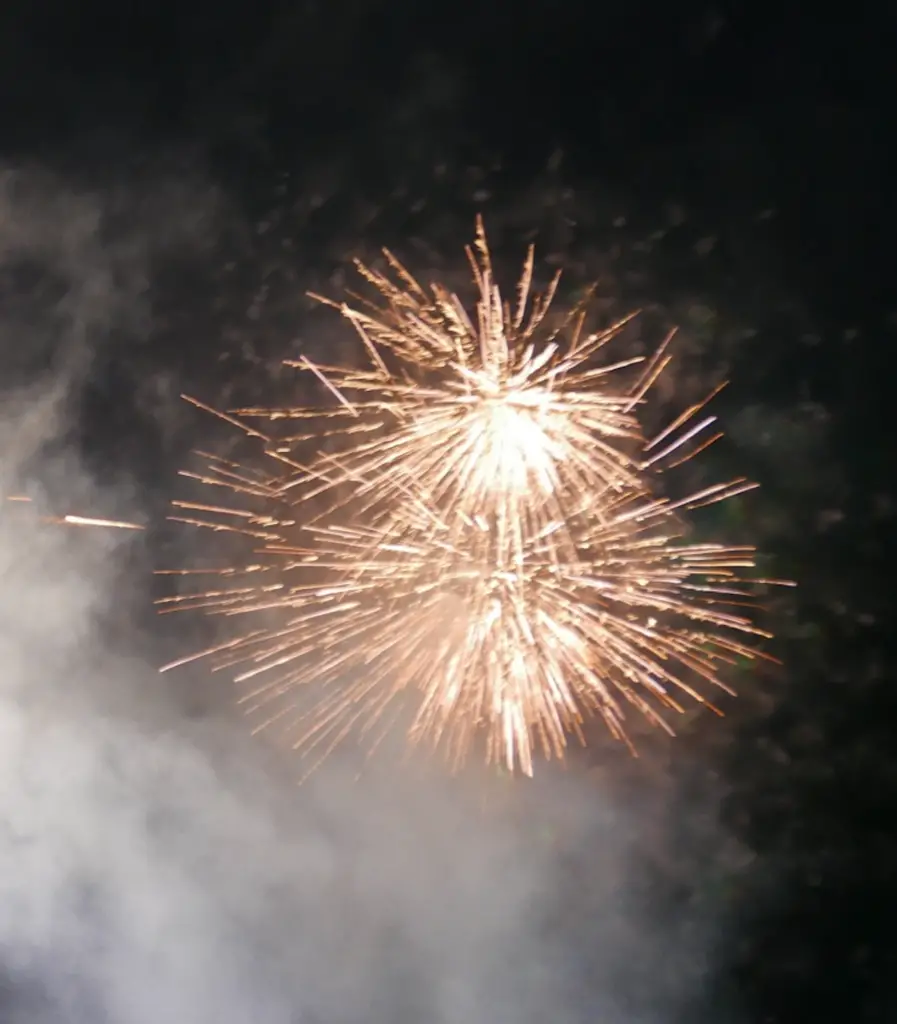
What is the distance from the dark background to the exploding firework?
0.08m

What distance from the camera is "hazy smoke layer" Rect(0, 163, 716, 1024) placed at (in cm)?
140

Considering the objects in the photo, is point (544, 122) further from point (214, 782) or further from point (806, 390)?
point (214, 782)

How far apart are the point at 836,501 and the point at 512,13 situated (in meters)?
0.71

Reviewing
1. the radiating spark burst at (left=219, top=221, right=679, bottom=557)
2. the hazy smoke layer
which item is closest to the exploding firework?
the radiating spark burst at (left=219, top=221, right=679, bottom=557)

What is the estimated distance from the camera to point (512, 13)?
52.2 inches

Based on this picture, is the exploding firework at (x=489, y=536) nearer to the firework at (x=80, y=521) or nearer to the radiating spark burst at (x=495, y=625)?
the radiating spark burst at (x=495, y=625)

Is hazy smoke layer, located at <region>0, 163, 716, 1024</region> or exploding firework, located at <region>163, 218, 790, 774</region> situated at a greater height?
exploding firework, located at <region>163, 218, 790, 774</region>

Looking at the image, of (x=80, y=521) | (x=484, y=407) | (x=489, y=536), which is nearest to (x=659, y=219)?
(x=484, y=407)

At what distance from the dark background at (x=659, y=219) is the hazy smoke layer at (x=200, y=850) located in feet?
0.31

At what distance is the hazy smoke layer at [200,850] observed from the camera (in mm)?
1396

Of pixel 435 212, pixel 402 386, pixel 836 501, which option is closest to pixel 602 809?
pixel 836 501

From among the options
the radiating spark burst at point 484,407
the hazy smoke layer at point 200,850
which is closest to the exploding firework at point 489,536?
the radiating spark burst at point 484,407

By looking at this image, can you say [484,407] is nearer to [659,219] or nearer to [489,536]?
[489,536]

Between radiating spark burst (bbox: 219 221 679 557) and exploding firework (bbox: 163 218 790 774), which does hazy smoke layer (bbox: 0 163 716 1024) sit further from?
radiating spark burst (bbox: 219 221 679 557)
